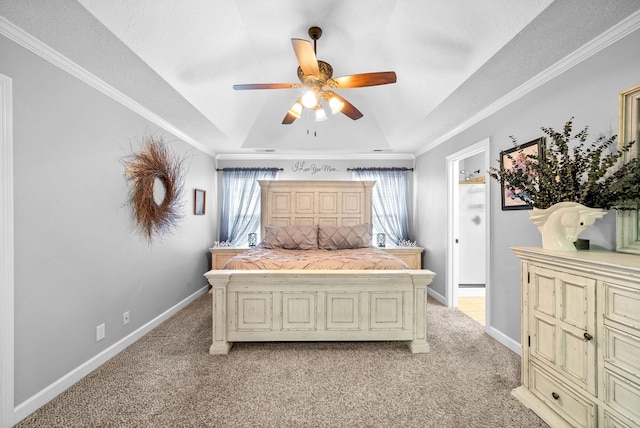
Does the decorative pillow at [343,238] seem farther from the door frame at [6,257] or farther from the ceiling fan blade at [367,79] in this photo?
the door frame at [6,257]

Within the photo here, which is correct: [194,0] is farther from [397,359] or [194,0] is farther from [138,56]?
[397,359]

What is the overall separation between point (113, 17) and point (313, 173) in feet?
11.9

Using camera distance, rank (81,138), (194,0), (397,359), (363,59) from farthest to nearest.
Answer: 1. (363,59)
2. (397,359)
3. (81,138)
4. (194,0)

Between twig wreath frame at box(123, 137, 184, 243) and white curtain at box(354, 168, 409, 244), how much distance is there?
3062mm

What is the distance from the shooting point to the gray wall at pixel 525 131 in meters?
1.79

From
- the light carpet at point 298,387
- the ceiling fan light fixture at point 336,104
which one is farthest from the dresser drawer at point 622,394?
the ceiling fan light fixture at point 336,104

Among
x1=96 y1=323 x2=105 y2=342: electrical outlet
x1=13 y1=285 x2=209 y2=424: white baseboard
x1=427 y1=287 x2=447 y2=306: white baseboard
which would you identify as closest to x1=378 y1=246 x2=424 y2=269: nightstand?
x1=427 y1=287 x2=447 y2=306: white baseboard

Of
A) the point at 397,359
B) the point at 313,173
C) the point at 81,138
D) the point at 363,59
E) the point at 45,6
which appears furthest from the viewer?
the point at 313,173

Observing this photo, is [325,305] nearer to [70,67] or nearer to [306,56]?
[306,56]

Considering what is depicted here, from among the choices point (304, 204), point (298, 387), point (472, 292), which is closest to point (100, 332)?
point (298, 387)

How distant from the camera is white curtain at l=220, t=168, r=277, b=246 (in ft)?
16.4

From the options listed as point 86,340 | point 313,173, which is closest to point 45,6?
point 86,340

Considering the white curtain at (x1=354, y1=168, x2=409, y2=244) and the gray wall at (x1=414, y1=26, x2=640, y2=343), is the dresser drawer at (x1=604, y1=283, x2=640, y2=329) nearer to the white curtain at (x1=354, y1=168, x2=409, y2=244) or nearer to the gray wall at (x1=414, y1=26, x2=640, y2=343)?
the gray wall at (x1=414, y1=26, x2=640, y2=343)

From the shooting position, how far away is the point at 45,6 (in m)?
1.54
